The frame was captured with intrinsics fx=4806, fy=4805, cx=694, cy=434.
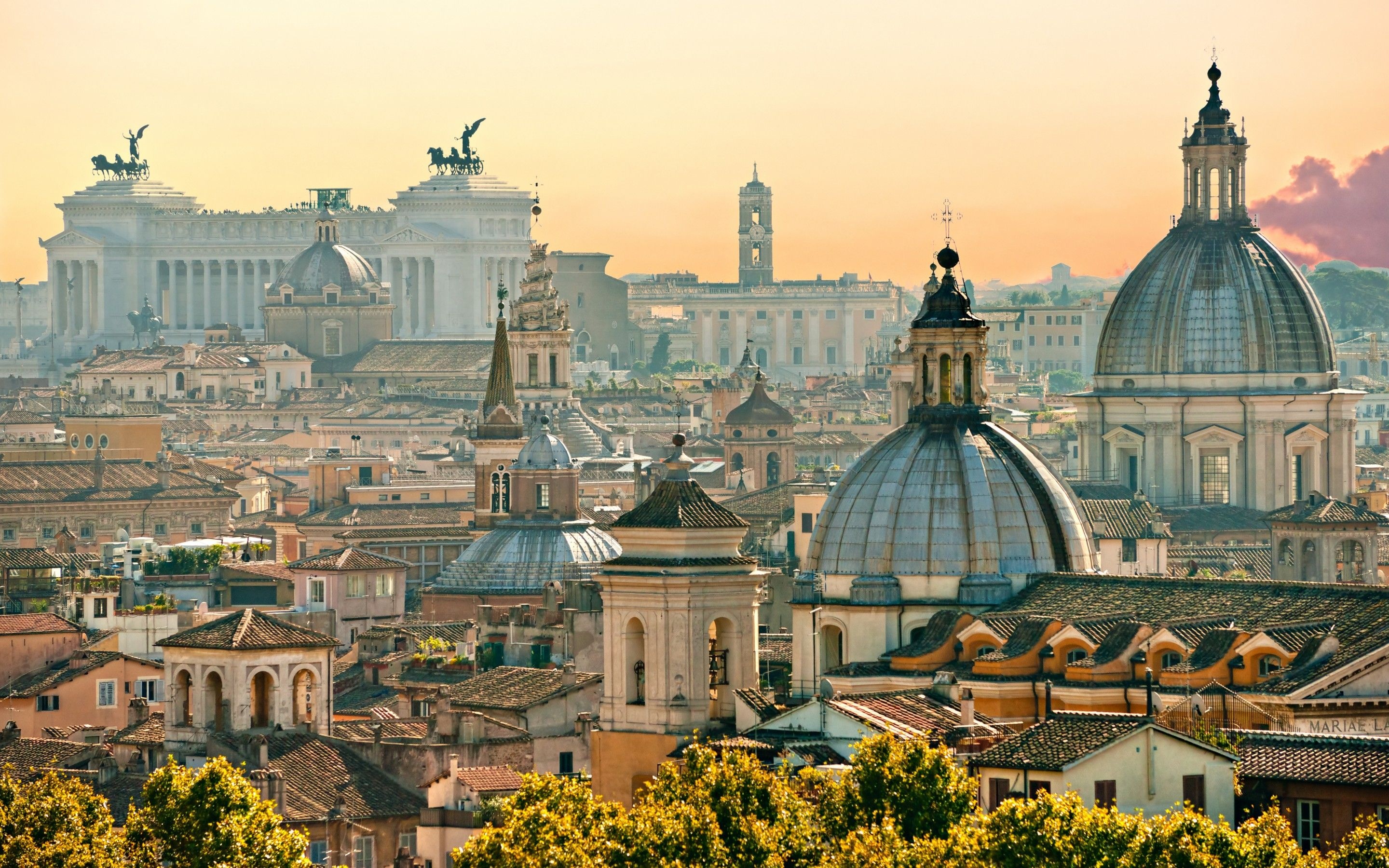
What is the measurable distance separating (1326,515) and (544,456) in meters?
20.0

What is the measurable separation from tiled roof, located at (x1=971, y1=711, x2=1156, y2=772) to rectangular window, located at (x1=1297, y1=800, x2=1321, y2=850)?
2.10m

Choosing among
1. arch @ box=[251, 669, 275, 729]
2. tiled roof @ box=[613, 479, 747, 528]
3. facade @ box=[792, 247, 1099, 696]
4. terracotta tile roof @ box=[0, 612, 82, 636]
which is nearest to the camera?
tiled roof @ box=[613, 479, 747, 528]

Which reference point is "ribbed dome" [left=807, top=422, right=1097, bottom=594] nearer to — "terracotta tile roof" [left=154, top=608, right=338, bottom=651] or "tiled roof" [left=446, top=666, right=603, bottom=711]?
"tiled roof" [left=446, top=666, right=603, bottom=711]

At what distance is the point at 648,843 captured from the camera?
46844mm

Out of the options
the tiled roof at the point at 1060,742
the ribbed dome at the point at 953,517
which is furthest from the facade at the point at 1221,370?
the tiled roof at the point at 1060,742

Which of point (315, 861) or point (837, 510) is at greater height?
point (837, 510)

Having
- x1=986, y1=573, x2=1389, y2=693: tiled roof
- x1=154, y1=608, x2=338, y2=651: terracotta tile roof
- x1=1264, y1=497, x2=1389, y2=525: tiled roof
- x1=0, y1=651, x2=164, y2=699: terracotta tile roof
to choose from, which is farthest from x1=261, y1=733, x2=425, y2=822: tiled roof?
x1=1264, y1=497, x2=1389, y2=525: tiled roof

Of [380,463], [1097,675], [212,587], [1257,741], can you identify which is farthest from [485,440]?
[1257,741]

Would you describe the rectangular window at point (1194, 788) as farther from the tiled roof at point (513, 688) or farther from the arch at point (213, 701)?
the arch at point (213, 701)

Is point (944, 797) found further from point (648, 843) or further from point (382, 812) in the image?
point (382, 812)

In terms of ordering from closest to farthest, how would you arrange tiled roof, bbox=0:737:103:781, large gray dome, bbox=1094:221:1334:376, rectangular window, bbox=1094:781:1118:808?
rectangular window, bbox=1094:781:1118:808 < tiled roof, bbox=0:737:103:781 < large gray dome, bbox=1094:221:1334:376

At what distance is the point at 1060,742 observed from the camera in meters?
48.6

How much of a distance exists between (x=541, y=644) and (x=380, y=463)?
5654 cm

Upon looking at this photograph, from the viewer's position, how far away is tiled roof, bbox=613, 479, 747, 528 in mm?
57469
